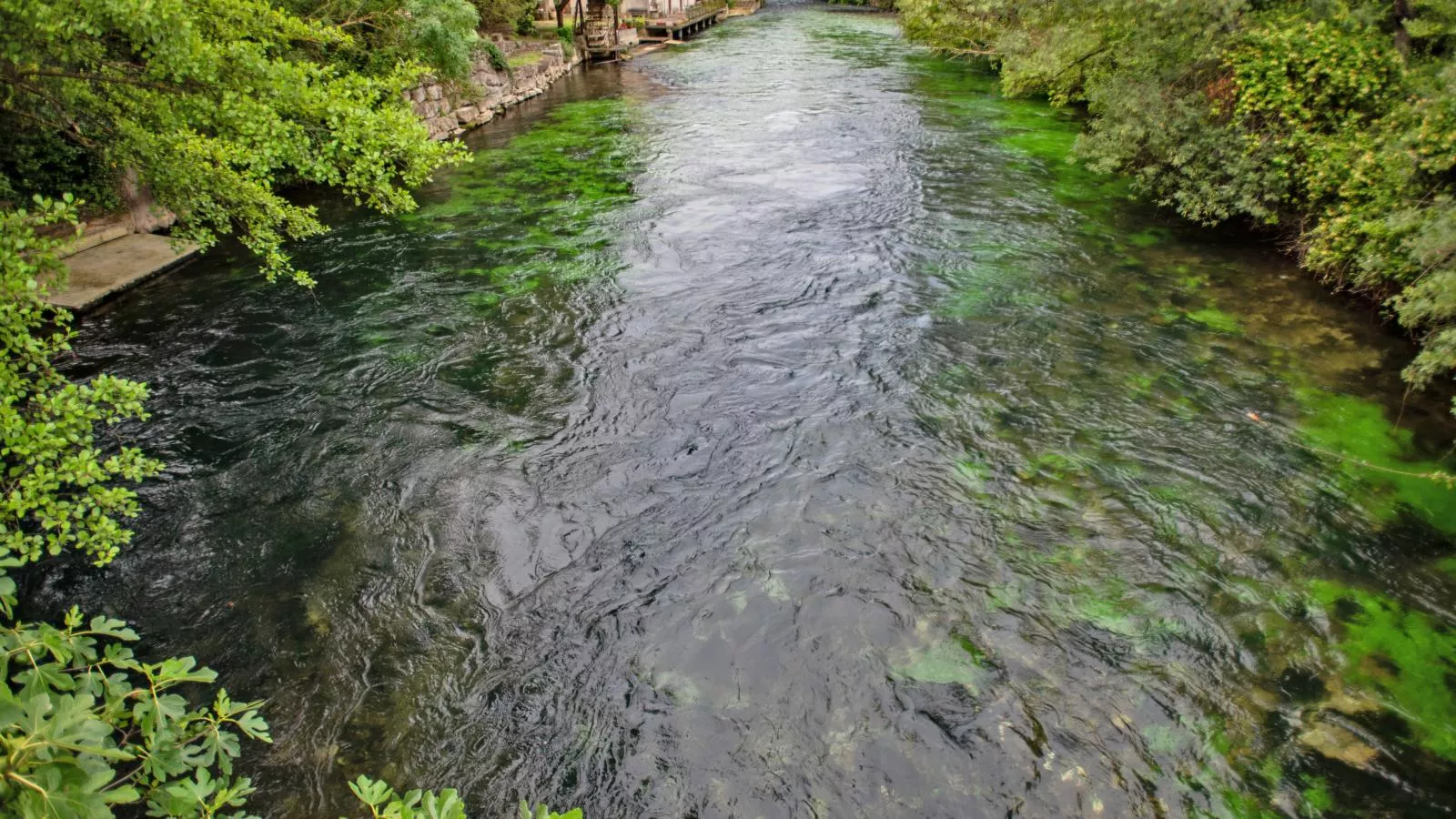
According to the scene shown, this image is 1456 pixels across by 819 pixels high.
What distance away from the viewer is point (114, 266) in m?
11.8

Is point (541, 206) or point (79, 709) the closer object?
point (79, 709)

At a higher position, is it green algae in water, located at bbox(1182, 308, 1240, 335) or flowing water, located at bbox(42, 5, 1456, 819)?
green algae in water, located at bbox(1182, 308, 1240, 335)

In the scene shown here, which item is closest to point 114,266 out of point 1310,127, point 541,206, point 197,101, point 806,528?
point 197,101

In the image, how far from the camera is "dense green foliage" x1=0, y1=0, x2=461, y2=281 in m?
5.89

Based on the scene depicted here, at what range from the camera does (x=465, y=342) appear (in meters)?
10.4

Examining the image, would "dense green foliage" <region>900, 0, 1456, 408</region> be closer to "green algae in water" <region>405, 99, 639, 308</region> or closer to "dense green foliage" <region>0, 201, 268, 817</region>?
"green algae in water" <region>405, 99, 639, 308</region>

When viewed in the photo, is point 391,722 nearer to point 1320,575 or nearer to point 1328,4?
point 1320,575

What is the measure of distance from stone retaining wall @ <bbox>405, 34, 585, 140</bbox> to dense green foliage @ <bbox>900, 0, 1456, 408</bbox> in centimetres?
1493

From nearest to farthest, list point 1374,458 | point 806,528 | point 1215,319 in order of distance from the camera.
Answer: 1. point 806,528
2. point 1374,458
3. point 1215,319

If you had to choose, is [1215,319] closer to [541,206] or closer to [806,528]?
[806,528]

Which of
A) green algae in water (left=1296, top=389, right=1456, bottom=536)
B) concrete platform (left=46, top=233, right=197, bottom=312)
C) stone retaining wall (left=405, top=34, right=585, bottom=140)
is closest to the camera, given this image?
green algae in water (left=1296, top=389, right=1456, bottom=536)

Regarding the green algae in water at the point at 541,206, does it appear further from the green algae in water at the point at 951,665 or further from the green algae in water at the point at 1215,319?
the green algae in water at the point at 1215,319

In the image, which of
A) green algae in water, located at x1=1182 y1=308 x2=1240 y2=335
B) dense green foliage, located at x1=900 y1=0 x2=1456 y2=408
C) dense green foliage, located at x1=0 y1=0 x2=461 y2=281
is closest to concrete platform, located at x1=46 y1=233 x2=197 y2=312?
dense green foliage, located at x1=0 y1=0 x2=461 y2=281

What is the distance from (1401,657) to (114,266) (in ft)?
52.6
